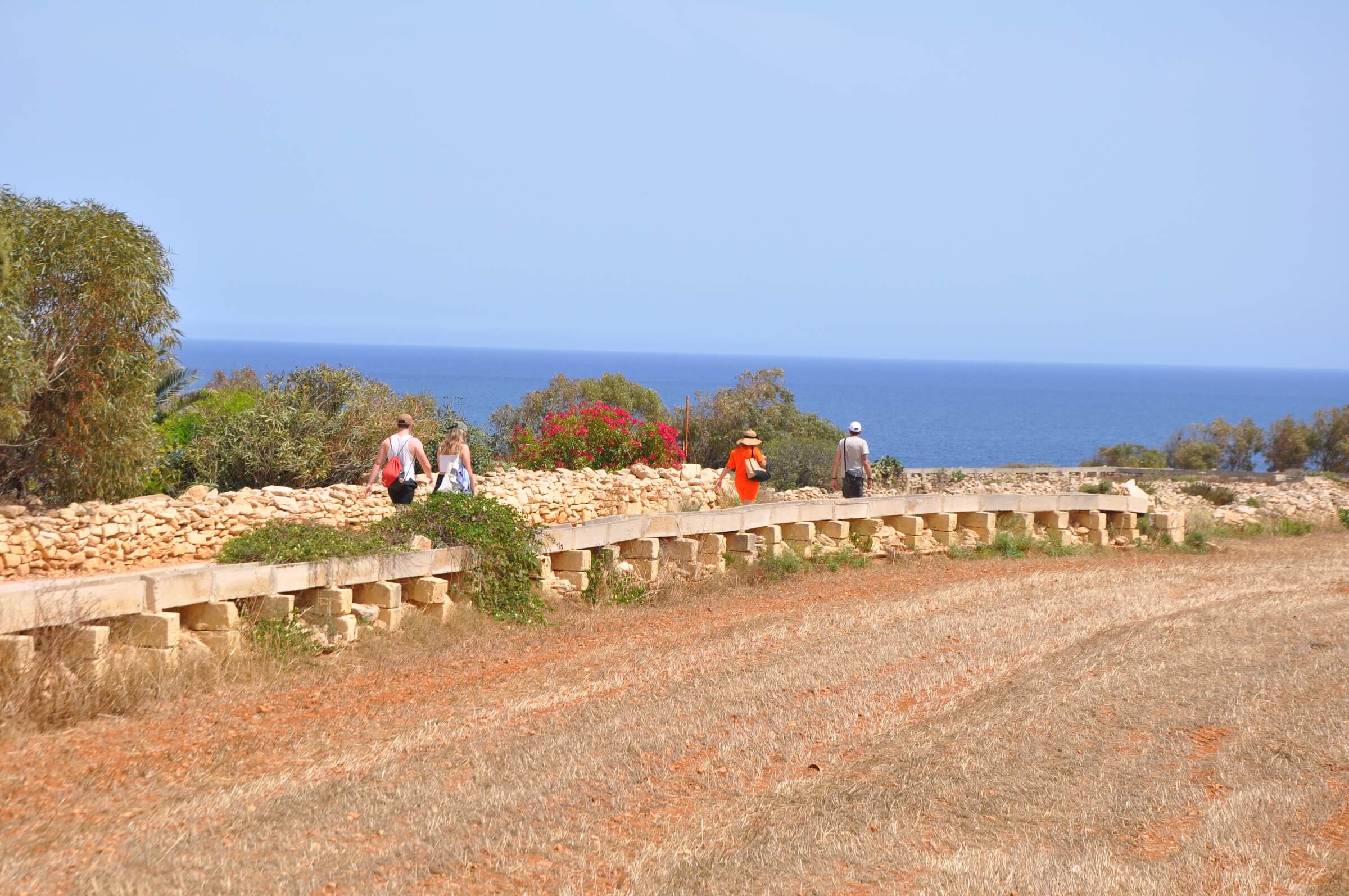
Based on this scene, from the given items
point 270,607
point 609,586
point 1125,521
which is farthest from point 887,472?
point 270,607

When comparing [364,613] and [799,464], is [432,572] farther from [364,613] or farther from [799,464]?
[799,464]

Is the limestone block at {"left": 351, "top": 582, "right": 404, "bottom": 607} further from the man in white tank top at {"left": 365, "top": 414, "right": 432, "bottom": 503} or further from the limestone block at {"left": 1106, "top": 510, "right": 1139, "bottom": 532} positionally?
the limestone block at {"left": 1106, "top": 510, "right": 1139, "bottom": 532}

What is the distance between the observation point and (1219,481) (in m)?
30.6

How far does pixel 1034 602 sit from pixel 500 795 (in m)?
7.95

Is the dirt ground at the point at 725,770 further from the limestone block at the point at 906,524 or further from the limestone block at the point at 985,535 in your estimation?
the limestone block at the point at 985,535

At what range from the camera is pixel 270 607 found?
9773 mm

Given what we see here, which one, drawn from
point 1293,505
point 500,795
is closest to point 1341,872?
point 500,795

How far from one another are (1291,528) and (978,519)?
23.1ft

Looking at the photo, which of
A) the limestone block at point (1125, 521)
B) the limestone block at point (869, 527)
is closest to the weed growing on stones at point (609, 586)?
the limestone block at point (869, 527)

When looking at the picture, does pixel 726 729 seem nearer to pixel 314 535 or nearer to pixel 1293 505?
pixel 314 535

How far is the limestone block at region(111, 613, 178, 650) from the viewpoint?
8.77m

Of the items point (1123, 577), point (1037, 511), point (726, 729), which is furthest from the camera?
point (1037, 511)

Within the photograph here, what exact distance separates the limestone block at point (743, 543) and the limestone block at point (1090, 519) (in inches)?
240

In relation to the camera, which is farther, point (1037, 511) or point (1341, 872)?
point (1037, 511)
